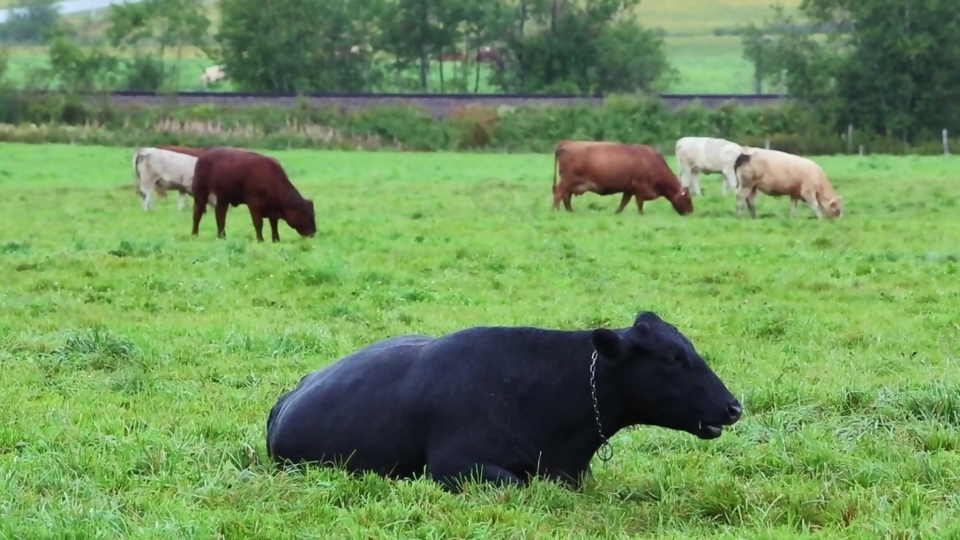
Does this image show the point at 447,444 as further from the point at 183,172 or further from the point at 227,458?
the point at 183,172

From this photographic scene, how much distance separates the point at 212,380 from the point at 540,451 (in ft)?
12.2

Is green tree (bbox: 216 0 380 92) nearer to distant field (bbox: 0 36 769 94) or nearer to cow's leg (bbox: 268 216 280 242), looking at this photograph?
distant field (bbox: 0 36 769 94)

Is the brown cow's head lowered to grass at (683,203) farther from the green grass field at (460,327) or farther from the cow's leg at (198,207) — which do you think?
the cow's leg at (198,207)

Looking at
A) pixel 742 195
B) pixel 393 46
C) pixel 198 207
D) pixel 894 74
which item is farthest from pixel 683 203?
pixel 393 46

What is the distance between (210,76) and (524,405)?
100 m

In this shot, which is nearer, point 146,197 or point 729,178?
point 146,197

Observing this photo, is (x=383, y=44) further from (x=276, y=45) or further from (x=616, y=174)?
(x=616, y=174)

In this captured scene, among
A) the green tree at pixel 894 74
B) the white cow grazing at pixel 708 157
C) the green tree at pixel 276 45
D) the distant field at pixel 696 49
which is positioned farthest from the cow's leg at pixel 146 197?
the green tree at pixel 276 45

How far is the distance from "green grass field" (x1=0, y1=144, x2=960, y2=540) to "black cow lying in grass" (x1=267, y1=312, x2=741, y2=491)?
0.27m

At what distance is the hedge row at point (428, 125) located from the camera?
5512 centimetres

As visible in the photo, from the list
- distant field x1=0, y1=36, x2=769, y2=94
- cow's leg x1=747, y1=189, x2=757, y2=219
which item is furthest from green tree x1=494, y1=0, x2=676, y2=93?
cow's leg x1=747, y1=189, x2=757, y2=219

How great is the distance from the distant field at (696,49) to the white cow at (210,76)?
0.71 meters

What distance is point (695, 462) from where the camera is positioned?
6766 mm

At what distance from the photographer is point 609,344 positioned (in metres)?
6.29
